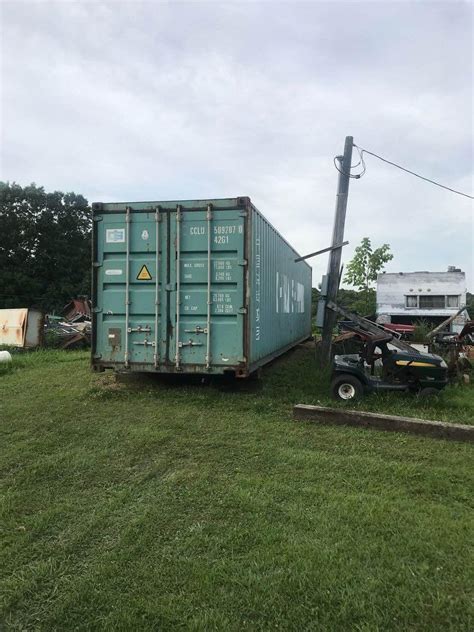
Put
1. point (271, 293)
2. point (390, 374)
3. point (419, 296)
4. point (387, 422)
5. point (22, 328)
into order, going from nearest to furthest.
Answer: point (387, 422)
point (390, 374)
point (271, 293)
point (22, 328)
point (419, 296)

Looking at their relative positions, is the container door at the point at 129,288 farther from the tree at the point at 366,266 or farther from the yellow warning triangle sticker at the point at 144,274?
the tree at the point at 366,266

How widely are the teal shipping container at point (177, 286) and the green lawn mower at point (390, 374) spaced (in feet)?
4.53

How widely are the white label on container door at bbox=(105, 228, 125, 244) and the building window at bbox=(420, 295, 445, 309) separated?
14591mm

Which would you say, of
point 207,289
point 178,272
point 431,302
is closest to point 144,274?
point 178,272

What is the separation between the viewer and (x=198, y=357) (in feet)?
24.1

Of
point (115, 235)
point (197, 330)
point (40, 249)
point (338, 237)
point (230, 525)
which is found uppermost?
point (40, 249)

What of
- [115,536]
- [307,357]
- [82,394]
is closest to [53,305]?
[307,357]

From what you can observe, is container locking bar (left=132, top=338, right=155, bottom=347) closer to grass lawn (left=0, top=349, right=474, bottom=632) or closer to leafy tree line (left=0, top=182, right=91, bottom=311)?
grass lawn (left=0, top=349, right=474, bottom=632)

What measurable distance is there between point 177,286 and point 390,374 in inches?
135

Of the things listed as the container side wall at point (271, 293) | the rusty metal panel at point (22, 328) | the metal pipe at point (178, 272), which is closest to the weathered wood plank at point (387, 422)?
the container side wall at point (271, 293)

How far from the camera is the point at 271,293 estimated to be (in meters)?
9.14

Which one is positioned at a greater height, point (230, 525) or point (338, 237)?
point (338, 237)

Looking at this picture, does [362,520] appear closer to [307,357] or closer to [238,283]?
[238,283]

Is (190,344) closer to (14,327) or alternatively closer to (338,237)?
(338,237)
